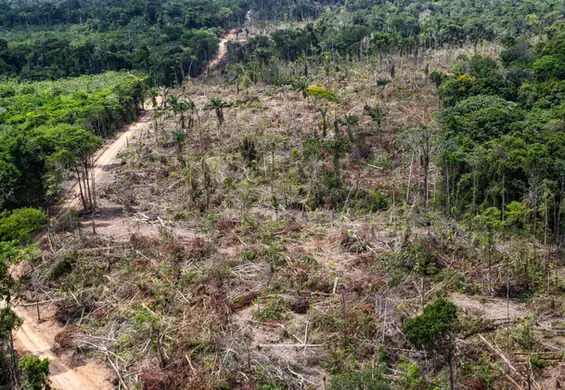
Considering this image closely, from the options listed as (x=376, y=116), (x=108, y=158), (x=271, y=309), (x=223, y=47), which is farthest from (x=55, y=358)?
(x=223, y=47)

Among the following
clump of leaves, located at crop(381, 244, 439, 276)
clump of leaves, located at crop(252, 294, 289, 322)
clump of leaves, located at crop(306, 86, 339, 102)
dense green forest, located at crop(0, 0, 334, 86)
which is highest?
dense green forest, located at crop(0, 0, 334, 86)

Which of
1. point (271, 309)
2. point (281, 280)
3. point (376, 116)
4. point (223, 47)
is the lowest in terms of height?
point (271, 309)

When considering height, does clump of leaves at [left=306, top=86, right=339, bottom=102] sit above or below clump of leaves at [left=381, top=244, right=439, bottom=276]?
above

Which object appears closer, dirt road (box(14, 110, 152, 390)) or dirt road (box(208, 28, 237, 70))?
dirt road (box(14, 110, 152, 390))

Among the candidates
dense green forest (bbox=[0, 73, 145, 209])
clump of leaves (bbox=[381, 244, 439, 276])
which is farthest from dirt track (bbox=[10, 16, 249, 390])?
clump of leaves (bbox=[381, 244, 439, 276])

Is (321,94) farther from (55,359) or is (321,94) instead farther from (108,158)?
(55,359)

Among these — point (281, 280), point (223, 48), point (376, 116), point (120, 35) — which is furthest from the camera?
point (120, 35)

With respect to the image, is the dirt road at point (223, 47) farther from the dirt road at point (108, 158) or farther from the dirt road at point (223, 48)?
the dirt road at point (108, 158)

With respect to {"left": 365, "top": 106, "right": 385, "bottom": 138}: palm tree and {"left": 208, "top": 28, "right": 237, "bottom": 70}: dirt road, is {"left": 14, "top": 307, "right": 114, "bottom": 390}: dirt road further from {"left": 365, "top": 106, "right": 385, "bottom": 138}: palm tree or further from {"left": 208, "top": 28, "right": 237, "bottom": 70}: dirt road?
{"left": 208, "top": 28, "right": 237, "bottom": 70}: dirt road

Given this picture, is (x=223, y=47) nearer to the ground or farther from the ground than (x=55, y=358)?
farther from the ground
